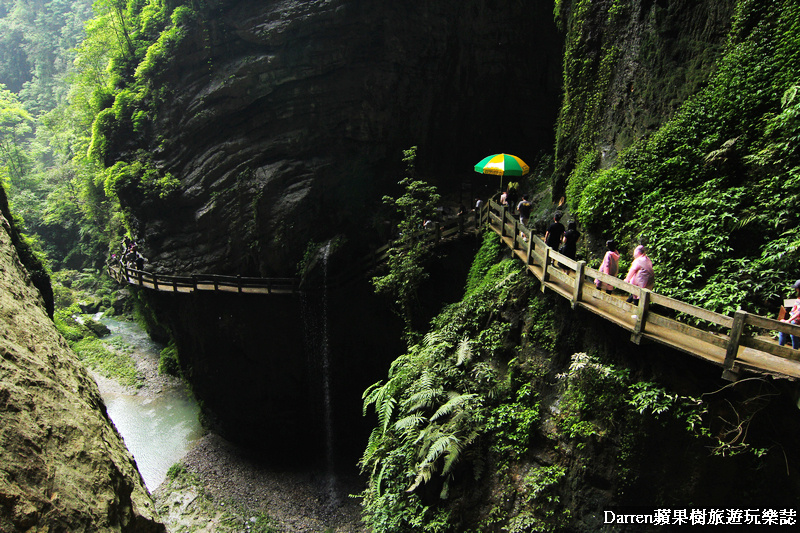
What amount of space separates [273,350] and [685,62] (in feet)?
57.0

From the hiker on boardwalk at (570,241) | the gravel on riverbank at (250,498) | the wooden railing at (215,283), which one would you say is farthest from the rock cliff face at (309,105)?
the hiker on boardwalk at (570,241)

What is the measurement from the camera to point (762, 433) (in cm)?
568

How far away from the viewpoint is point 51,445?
4.75 meters

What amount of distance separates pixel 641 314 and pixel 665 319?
0.31m

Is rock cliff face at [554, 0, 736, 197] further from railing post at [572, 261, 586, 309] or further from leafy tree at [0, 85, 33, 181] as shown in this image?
leafy tree at [0, 85, 33, 181]

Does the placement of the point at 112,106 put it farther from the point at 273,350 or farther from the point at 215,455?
the point at 215,455

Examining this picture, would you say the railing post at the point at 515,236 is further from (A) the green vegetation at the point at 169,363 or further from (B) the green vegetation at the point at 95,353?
Answer: (B) the green vegetation at the point at 95,353

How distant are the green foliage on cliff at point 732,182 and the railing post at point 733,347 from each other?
1394 millimetres

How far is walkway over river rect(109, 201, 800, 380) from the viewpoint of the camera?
5219 millimetres

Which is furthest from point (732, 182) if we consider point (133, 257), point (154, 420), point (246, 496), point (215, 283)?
point (154, 420)

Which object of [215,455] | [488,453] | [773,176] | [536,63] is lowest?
[215,455]

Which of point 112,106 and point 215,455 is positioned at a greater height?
point 112,106

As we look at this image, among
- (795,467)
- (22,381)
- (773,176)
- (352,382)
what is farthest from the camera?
(352,382)

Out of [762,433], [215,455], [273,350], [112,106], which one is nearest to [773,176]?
[762,433]
